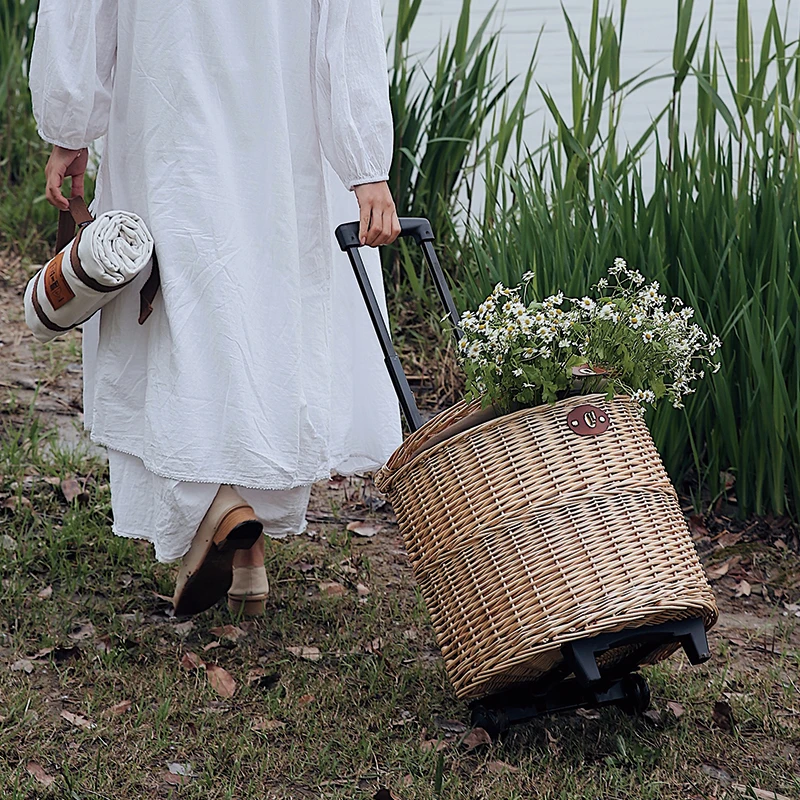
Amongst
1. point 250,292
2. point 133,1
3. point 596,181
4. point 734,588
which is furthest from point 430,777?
point 596,181

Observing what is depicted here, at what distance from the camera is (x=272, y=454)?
211 cm

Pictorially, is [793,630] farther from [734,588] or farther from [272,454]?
[272,454]

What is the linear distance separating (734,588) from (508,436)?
1118 millimetres

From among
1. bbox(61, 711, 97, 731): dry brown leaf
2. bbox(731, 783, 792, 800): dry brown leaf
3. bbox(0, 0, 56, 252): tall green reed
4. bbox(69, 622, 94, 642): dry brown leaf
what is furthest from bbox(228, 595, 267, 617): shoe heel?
bbox(0, 0, 56, 252): tall green reed

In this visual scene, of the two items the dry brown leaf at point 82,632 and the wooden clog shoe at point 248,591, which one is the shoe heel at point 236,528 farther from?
the dry brown leaf at point 82,632

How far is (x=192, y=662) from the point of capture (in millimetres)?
2279

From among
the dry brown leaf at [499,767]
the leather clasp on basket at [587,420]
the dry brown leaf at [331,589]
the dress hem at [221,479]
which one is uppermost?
the leather clasp on basket at [587,420]

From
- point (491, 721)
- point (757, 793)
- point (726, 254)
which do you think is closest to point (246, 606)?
point (491, 721)

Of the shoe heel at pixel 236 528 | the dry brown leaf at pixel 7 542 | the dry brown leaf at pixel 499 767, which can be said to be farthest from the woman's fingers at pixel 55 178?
the dry brown leaf at pixel 499 767

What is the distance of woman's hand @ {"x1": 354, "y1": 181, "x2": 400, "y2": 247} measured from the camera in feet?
6.82

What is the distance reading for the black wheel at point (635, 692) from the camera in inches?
80.1

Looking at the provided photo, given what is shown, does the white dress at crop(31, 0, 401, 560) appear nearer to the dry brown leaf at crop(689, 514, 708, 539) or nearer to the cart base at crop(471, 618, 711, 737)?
the cart base at crop(471, 618, 711, 737)

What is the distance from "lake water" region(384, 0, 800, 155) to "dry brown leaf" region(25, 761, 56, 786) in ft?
10.7

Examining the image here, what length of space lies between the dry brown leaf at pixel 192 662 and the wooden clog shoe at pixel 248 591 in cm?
19
